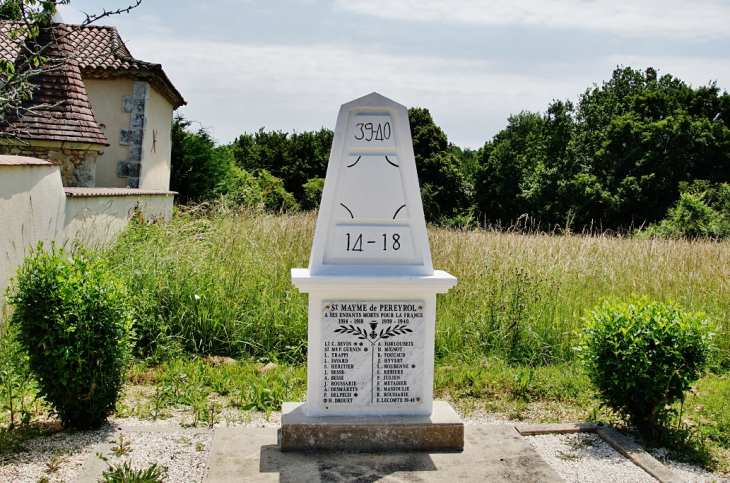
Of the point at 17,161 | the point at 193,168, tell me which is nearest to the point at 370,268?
the point at 17,161

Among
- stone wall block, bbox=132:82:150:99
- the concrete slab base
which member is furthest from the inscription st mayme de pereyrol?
stone wall block, bbox=132:82:150:99

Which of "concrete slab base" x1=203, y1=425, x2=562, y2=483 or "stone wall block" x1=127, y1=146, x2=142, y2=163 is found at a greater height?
"stone wall block" x1=127, y1=146, x2=142, y2=163

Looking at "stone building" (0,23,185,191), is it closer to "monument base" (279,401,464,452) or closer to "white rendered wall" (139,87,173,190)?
"white rendered wall" (139,87,173,190)

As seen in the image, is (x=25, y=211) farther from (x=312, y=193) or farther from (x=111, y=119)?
(x=312, y=193)

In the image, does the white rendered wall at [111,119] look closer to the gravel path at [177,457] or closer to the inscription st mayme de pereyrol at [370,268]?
the gravel path at [177,457]

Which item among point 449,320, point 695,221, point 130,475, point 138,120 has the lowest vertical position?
point 130,475

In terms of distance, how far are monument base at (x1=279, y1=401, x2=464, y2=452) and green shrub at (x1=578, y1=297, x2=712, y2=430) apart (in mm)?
1223

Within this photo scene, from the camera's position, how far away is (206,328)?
7.04 metres

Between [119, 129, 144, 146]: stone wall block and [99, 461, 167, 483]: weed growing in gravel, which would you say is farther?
[119, 129, 144, 146]: stone wall block

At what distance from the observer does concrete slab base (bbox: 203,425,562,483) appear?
12.8 feet

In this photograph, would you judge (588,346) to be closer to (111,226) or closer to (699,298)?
(699,298)

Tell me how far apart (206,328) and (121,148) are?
948 cm

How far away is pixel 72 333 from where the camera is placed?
4.39 meters

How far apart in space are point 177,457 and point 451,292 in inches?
177
